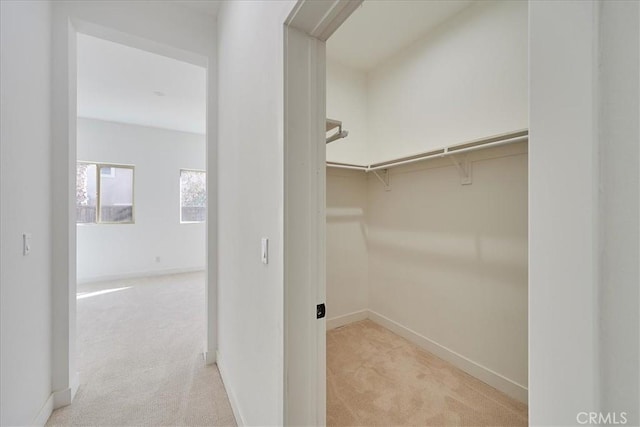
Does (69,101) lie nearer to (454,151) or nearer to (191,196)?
(454,151)

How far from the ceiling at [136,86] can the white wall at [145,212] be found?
0.35 metres

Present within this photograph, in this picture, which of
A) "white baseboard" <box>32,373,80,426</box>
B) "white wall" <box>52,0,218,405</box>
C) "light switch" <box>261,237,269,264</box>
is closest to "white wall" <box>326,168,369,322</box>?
"light switch" <box>261,237,269,264</box>

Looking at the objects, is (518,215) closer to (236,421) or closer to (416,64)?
(416,64)

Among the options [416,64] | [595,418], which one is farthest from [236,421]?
[416,64]

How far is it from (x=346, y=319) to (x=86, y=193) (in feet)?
16.6

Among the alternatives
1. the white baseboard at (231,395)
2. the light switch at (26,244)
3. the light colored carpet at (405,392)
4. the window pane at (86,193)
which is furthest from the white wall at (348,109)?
the window pane at (86,193)

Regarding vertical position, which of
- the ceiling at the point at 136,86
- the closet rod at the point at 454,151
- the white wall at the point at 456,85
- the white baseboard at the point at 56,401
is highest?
the ceiling at the point at 136,86

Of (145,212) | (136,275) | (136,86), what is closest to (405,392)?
(136,86)

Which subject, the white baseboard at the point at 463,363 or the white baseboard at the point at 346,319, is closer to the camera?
the white baseboard at the point at 463,363

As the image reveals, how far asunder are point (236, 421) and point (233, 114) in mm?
1875

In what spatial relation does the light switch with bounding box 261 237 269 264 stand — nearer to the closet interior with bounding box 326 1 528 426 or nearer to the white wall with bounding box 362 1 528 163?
the closet interior with bounding box 326 1 528 426

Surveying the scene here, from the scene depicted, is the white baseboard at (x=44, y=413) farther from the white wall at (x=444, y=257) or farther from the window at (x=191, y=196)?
the window at (x=191, y=196)

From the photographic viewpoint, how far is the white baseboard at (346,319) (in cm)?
274

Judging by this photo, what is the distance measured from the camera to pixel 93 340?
2.56m
